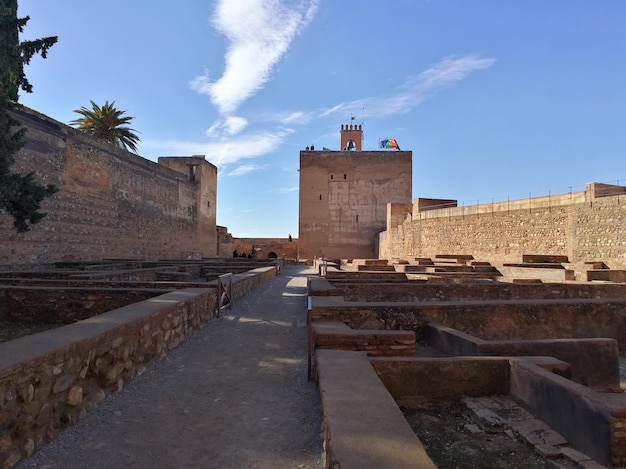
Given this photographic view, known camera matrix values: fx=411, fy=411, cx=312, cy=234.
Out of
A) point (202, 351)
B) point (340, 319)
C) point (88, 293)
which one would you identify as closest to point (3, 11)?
point (88, 293)

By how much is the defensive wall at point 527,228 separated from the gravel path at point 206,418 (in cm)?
1624

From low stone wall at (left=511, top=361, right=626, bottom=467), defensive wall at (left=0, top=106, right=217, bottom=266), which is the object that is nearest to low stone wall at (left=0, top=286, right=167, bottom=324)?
low stone wall at (left=511, top=361, right=626, bottom=467)

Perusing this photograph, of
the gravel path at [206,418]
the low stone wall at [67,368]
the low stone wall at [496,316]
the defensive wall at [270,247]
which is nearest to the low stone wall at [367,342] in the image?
the gravel path at [206,418]

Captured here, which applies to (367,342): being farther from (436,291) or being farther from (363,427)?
(436,291)

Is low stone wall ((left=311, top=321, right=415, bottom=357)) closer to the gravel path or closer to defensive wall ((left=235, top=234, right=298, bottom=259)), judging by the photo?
the gravel path

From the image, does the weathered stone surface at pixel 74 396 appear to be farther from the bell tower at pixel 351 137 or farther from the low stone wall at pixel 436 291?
the bell tower at pixel 351 137

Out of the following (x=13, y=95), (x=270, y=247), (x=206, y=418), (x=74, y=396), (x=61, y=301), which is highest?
(x=13, y=95)

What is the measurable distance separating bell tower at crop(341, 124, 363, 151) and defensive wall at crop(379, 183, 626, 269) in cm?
1524

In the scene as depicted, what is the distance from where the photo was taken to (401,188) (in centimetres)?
3562

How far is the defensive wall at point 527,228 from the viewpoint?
16.2 m

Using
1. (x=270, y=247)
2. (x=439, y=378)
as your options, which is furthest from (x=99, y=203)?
(x=270, y=247)

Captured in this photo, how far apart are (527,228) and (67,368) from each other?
2102cm

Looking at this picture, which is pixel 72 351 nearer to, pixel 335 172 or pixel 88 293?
pixel 88 293

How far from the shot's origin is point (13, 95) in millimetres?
9219
